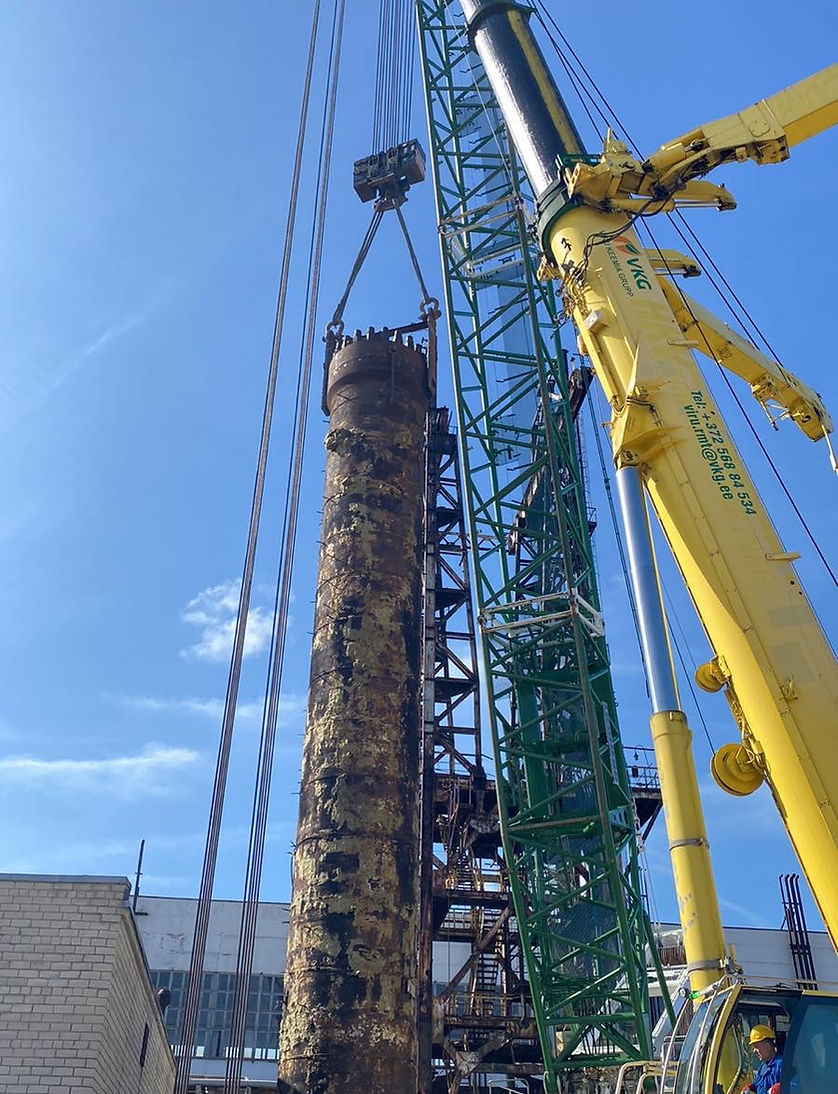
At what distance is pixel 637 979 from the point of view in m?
16.6

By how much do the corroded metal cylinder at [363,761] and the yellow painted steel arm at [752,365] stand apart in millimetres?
4894

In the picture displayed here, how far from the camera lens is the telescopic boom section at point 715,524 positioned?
9.05m

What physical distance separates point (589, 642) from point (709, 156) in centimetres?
981

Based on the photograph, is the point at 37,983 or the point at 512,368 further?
the point at 512,368

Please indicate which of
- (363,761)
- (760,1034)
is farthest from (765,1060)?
(363,761)

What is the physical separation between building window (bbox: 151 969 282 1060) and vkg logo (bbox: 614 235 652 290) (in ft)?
103

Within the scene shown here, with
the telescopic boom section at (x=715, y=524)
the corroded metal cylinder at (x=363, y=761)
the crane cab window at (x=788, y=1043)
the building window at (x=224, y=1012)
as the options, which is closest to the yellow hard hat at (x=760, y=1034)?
the crane cab window at (x=788, y=1043)

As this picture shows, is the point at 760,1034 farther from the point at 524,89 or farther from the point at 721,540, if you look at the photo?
the point at 524,89

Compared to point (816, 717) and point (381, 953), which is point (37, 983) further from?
point (816, 717)

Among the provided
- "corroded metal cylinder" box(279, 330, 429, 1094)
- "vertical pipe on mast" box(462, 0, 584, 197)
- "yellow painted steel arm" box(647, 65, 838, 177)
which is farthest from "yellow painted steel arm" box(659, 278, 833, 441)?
"corroded metal cylinder" box(279, 330, 429, 1094)

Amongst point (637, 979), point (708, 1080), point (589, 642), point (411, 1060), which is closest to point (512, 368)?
point (589, 642)

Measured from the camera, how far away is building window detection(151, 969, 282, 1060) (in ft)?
120

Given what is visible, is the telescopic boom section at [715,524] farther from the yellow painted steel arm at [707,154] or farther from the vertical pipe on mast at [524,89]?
the vertical pipe on mast at [524,89]

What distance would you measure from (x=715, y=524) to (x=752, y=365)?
4.44 meters
